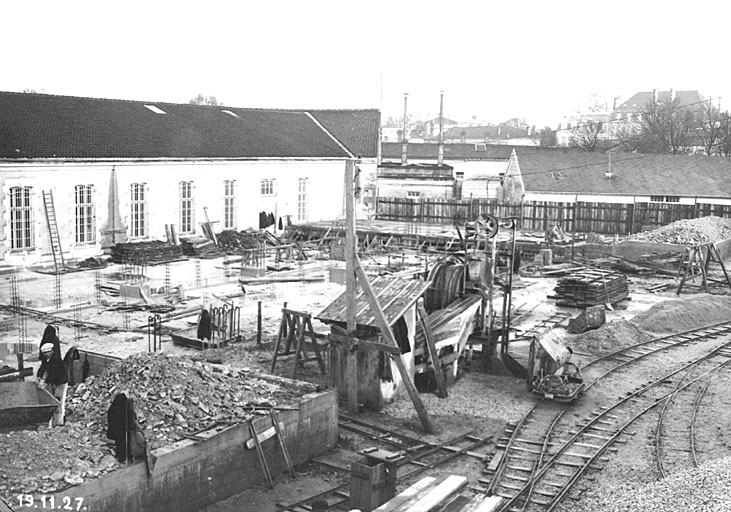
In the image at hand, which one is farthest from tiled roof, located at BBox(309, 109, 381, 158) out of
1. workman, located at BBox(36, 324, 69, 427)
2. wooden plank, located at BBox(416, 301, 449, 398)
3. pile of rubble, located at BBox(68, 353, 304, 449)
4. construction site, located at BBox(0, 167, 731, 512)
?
pile of rubble, located at BBox(68, 353, 304, 449)

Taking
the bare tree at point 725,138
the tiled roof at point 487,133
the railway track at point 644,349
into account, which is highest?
the tiled roof at point 487,133

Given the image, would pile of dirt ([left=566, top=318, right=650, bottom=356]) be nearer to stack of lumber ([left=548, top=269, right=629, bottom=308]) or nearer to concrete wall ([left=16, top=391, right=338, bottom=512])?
stack of lumber ([left=548, top=269, right=629, bottom=308])

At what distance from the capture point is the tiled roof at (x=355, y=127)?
45156 millimetres

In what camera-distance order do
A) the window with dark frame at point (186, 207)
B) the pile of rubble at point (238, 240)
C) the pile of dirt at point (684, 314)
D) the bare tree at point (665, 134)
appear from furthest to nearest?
1. the bare tree at point (665, 134)
2. the window with dark frame at point (186, 207)
3. the pile of rubble at point (238, 240)
4. the pile of dirt at point (684, 314)

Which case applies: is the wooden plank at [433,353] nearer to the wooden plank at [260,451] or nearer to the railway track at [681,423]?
the railway track at [681,423]

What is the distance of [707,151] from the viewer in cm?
7312

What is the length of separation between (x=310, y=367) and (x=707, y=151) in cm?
6428

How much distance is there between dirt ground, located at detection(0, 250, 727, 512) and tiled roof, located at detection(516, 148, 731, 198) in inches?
637

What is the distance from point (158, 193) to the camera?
3434 centimetres

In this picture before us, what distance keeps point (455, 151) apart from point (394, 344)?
57.0 meters

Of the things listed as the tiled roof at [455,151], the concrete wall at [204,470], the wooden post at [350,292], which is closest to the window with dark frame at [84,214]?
the wooden post at [350,292]

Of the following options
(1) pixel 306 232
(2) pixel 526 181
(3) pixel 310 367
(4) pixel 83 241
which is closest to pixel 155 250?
(4) pixel 83 241

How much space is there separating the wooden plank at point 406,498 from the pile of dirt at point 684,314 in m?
14.2

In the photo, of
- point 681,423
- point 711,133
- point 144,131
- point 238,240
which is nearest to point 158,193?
point 144,131
